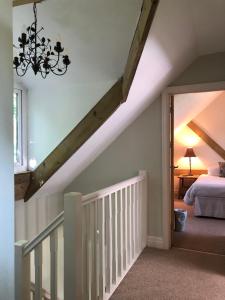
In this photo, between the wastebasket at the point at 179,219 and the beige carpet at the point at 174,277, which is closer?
the beige carpet at the point at 174,277

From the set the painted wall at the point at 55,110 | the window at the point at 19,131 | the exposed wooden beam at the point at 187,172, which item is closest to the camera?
the painted wall at the point at 55,110

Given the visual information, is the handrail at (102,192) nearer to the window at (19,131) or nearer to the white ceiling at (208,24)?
the window at (19,131)

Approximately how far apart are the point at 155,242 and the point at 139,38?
245 centimetres

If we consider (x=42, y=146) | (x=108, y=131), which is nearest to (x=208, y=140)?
(x=108, y=131)

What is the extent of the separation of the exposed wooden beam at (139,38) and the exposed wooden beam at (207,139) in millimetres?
4360

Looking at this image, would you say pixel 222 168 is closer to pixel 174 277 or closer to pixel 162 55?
pixel 174 277

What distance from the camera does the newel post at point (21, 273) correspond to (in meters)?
1.71

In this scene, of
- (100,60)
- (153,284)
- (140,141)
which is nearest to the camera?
(153,284)

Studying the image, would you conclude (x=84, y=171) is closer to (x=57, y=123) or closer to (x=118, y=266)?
(x=57, y=123)

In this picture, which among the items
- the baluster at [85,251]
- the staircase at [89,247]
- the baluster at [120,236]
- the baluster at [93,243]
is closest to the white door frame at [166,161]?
the staircase at [89,247]

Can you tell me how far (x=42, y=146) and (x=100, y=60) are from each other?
3.92 ft

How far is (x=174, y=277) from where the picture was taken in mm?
2562

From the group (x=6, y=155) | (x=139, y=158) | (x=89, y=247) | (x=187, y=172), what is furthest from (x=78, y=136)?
(x=187, y=172)

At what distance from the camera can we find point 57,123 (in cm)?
291
